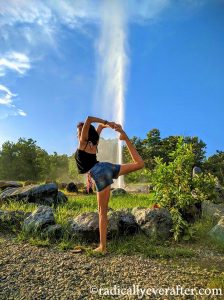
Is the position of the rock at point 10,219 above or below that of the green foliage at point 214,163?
below

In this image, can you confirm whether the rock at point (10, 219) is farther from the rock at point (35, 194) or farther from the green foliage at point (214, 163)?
the green foliage at point (214, 163)

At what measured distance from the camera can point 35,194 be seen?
52.7 feet

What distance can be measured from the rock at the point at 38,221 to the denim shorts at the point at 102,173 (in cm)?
205

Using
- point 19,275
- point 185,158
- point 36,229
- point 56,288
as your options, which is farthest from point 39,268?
point 185,158

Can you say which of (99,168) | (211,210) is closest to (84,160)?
(99,168)

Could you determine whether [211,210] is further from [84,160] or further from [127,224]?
[84,160]

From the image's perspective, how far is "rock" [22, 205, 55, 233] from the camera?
348 inches

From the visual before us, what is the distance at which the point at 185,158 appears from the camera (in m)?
10.3

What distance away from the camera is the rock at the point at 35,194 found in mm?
15914

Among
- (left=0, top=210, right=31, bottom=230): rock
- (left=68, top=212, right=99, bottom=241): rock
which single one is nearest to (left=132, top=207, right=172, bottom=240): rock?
(left=68, top=212, right=99, bottom=241): rock

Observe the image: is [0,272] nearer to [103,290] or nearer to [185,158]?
[103,290]

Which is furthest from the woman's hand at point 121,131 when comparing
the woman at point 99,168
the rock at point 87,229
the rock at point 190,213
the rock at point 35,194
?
the rock at point 35,194

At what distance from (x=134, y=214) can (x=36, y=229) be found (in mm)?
2486

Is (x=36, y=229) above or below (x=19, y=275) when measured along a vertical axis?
above
